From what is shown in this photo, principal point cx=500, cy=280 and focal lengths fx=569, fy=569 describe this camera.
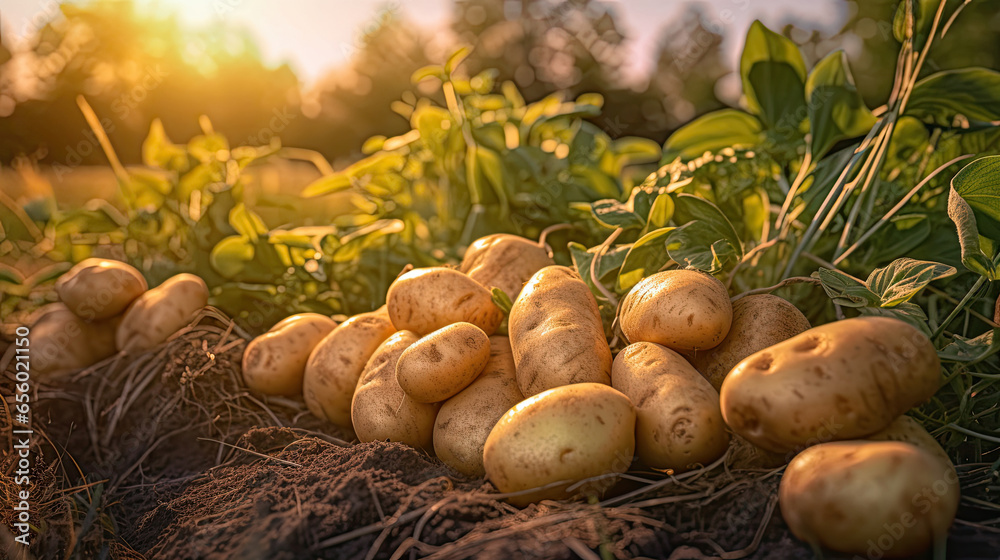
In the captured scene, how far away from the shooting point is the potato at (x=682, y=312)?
118cm

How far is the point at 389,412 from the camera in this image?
1.39m

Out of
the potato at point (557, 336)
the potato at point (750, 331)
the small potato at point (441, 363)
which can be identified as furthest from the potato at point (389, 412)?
the potato at point (750, 331)

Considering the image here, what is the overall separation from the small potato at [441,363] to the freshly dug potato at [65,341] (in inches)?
56.7

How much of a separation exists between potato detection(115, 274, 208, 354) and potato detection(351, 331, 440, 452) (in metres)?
0.91

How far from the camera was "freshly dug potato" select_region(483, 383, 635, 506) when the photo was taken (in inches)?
40.7

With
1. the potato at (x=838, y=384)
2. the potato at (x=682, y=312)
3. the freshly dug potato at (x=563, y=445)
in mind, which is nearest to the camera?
the potato at (x=838, y=384)

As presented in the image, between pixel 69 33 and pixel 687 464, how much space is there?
5.45 meters

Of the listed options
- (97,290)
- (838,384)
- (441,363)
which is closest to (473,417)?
(441,363)

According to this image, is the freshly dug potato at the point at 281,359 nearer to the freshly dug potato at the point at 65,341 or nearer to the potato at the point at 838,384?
the freshly dug potato at the point at 65,341

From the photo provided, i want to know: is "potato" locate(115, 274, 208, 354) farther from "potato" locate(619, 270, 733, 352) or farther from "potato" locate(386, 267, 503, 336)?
"potato" locate(619, 270, 733, 352)

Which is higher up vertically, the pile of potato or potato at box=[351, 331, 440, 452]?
the pile of potato

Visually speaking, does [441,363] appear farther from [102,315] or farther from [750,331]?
[102,315]

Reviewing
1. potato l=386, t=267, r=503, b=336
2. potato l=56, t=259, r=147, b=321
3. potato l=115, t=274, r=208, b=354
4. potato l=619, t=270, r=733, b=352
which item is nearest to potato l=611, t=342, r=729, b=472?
potato l=619, t=270, r=733, b=352

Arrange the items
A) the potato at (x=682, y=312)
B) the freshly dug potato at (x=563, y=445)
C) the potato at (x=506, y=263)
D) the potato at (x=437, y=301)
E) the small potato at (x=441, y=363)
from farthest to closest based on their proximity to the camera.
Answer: the potato at (x=506, y=263)
the potato at (x=437, y=301)
the small potato at (x=441, y=363)
the potato at (x=682, y=312)
the freshly dug potato at (x=563, y=445)
